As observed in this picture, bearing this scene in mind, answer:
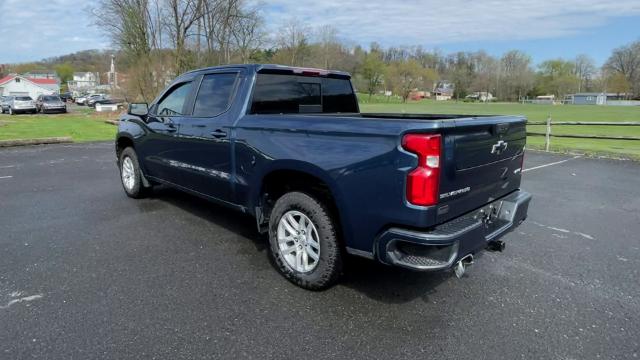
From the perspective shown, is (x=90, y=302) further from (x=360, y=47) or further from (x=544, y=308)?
(x=360, y=47)

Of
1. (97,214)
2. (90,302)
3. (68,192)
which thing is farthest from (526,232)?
(68,192)

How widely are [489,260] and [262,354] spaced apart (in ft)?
8.30

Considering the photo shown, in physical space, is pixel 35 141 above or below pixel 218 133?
below

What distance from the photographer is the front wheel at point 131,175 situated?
6.07m

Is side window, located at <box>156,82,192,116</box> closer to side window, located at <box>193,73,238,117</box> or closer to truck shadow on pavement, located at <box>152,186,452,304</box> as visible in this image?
side window, located at <box>193,73,238,117</box>

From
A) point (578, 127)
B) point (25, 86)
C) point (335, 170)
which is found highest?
point (25, 86)

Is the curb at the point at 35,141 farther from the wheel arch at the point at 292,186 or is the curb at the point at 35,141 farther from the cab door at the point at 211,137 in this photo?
the wheel arch at the point at 292,186

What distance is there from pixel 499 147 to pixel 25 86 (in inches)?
4235

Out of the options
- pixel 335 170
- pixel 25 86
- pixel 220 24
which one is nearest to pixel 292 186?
pixel 335 170

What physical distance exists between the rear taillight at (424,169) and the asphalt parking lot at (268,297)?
950 millimetres

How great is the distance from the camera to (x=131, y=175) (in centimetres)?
629

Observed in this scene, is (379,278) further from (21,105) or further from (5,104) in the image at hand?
(5,104)

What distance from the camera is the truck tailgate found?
9.07 feet

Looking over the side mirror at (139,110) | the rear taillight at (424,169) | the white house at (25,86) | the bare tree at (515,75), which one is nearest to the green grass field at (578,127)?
the side mirror at (139,110)
